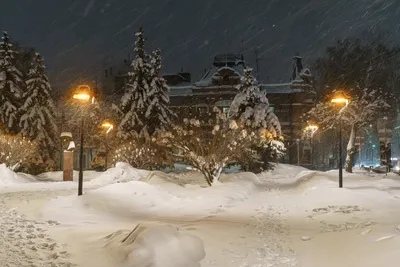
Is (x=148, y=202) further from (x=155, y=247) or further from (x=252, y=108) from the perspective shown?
(x=252, y=108)

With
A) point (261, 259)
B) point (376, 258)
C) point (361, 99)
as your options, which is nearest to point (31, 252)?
point (261, 259)

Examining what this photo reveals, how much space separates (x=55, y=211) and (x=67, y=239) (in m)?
3.74

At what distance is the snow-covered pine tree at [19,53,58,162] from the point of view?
3897 cm

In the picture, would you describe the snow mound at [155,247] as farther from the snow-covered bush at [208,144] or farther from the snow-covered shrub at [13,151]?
the snow-covered shrub at [13,151]

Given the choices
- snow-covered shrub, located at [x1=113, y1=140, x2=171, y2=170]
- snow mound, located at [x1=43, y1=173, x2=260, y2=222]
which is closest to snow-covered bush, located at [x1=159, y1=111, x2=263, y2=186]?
snow mound, located at [x1=43, y1=173, x2=260, y2=222]

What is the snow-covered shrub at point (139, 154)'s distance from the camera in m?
37.1

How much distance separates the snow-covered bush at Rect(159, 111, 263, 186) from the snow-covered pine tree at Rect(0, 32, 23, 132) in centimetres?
1887

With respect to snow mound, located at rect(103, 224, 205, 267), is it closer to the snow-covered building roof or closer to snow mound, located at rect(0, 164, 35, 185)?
snow mound, located at rect(0, 164, 35, 185)

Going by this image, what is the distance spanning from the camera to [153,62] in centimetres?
4191

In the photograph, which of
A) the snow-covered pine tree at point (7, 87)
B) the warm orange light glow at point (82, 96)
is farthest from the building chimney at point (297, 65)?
the warm orange light glow at point (82, 96)

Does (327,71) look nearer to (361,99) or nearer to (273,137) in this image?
(361,99)

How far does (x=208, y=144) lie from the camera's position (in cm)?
2402

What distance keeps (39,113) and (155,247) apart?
33232 mm

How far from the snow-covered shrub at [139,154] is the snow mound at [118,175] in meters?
4.37
